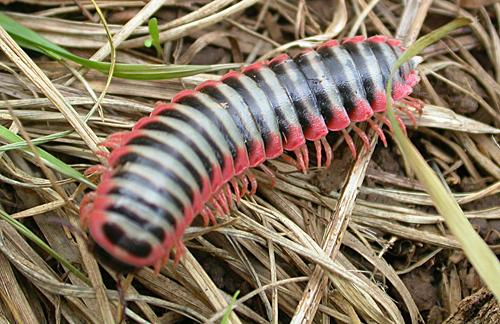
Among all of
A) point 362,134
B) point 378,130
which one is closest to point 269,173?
point 362,134

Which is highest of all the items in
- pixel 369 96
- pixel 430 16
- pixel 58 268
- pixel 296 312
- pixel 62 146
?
pixel 430 16

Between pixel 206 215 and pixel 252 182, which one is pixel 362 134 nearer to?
pixel 252 182

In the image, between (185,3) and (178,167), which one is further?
(185,3)

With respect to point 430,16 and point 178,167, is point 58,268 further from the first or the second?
point 430,16

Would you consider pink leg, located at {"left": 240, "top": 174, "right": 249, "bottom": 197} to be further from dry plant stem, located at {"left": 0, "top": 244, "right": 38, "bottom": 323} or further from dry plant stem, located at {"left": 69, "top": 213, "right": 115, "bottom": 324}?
dry plant stem, located at {"left": 0, "top": 244, "right": 38, "bottom": 323}

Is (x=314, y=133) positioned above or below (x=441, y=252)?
above

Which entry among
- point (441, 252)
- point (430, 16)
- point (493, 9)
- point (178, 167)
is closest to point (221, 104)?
point (178, 167)
